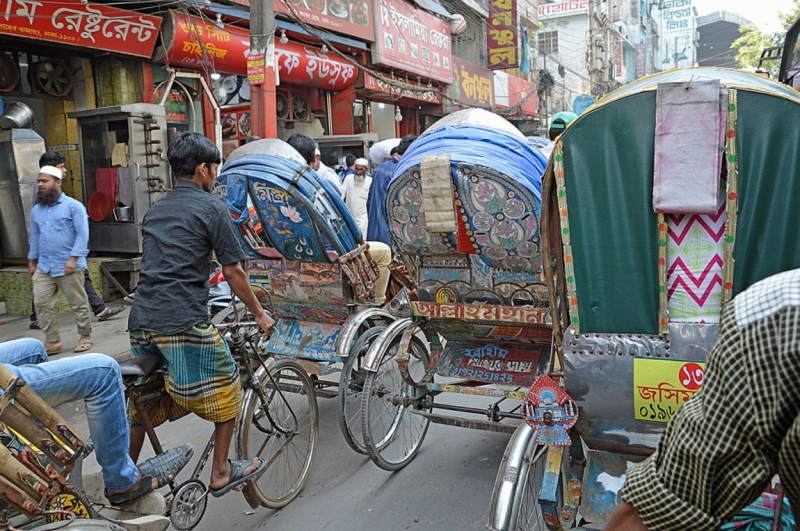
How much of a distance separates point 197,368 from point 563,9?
42.6 metres

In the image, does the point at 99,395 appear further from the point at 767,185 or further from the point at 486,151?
the point at 767,185

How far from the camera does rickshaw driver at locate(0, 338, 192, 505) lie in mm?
2363

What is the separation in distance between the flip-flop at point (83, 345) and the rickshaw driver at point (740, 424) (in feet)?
21.3

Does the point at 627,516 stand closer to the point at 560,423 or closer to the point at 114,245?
the point at 560,423

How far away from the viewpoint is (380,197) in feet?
22.2

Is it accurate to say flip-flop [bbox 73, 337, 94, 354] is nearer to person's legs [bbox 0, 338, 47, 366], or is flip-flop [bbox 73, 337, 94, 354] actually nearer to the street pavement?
the street pavement

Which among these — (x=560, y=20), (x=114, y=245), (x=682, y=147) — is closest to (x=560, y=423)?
(x=682, y=147)

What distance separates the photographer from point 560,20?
41.2 metres

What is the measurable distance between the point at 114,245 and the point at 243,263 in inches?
251

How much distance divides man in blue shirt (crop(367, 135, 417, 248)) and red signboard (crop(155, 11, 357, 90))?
2.69 meters

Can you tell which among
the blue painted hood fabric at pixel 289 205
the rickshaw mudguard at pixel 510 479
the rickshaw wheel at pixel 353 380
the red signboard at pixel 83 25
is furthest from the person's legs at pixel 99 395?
the red signboard at pixel 83 25

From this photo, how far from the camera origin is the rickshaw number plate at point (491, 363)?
382 centimetres

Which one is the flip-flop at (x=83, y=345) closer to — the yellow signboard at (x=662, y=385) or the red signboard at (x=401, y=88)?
the yellow signboard at (x=662, y=385)

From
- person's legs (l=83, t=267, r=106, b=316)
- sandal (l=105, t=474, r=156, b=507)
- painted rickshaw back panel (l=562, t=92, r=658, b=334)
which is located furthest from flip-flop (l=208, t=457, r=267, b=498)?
person's legs (l=83, t=267, r=106, b=316)
